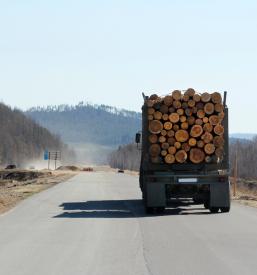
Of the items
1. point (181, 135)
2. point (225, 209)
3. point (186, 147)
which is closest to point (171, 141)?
point (181, 135)

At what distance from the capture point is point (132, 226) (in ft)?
58.6

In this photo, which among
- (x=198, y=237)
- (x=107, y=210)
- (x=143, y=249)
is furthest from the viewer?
(x=107, y=210)

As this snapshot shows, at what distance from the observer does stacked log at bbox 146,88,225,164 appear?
73.6ft

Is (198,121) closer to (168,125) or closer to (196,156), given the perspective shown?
(168,125)

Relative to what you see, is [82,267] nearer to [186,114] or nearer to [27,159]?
[186,114]

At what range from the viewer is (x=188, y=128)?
74.2ft

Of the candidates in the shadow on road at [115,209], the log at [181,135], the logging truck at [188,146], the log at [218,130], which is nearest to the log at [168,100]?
the logging truck at [188,146]

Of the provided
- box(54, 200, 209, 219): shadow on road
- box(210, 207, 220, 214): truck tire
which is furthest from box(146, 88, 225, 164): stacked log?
box(54, 200, 209, 219): shadow on road

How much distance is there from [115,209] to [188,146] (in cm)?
347

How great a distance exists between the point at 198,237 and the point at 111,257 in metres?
3.47

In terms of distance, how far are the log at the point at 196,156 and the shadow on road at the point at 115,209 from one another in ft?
5.30

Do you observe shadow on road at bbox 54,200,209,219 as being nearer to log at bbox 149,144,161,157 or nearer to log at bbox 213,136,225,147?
log at bbox 149,144,161,157

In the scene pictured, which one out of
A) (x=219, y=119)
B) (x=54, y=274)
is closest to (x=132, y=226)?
(x=219, y=119)

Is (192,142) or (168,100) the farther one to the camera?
(168,100)
